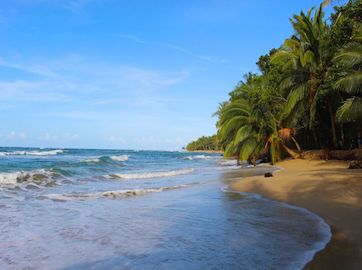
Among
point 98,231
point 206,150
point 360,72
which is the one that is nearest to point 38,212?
point 98,231

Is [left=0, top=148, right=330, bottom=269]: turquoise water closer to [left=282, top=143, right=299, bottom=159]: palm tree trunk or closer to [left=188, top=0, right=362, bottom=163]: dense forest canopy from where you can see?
[left=188, top=0, right=362, bottom=163]: dense forest canopy

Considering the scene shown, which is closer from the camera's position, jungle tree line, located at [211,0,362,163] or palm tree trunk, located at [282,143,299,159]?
jungle tree line, located at [211,0,362,163]

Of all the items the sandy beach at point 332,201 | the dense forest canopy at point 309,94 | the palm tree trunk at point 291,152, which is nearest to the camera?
the sandy beach at point 332,201

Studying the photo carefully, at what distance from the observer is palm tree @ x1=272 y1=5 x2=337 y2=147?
746 inches

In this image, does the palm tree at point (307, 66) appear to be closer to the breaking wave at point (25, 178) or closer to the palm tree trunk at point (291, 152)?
the palm tree trunk at point (291, 152)

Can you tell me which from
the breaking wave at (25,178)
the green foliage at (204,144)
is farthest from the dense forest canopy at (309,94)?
the green foliage at (204,144)

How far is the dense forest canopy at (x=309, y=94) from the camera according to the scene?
46.2 feet

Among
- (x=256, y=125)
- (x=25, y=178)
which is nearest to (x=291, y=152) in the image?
(x=256, y=125)

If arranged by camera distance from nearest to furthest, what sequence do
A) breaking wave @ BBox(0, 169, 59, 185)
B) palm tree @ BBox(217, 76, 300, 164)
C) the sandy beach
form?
the sandy beach, breaking wave @ BBox(0, 169, 59, 185), palm tree @ BBox(217, 76, 300, 164)

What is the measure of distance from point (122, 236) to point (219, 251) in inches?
70.1

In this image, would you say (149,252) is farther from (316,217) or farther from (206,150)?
(206,150)

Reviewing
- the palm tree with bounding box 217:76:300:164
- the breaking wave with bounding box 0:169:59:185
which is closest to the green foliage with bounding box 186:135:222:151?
the palm tree with bounding box 217:76:300:164

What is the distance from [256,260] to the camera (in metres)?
4.47

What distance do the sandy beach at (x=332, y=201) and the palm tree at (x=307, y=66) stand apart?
7.79m
